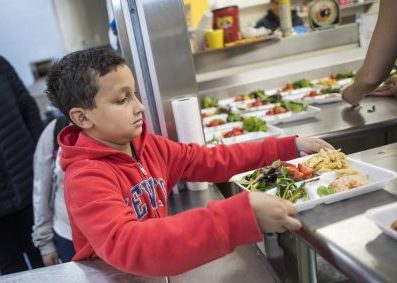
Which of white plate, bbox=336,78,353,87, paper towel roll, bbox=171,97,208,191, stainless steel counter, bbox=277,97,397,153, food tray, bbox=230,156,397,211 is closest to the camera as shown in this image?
food tray, bbox=230,156,397,211

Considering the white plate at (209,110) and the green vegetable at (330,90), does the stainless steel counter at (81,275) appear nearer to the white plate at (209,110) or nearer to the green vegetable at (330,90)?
the white plate at (209,110)

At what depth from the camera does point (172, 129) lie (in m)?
1.39

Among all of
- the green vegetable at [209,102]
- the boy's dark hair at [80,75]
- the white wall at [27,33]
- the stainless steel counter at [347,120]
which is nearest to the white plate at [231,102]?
the green vegetable at [209,102]

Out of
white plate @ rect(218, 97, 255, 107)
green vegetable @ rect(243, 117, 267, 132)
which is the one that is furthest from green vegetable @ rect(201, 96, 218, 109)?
green vegetable @ rect(243, 117, 267, 132)

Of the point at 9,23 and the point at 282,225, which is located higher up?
the point at 9,23

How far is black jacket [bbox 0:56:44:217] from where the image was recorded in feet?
6.28

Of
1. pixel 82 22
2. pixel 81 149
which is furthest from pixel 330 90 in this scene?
pixel 82 22

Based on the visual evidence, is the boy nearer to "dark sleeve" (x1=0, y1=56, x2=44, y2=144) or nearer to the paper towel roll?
the paper towel roll

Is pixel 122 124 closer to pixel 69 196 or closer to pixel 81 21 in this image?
pixel 69 196

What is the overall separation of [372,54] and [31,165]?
1.73 meters

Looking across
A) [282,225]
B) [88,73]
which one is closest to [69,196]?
[88,73]

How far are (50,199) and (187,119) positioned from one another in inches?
29.2

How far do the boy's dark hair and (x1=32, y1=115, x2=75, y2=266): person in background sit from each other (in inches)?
22.3

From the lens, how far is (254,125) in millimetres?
1711
